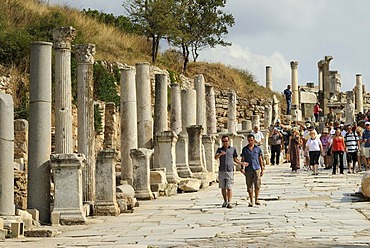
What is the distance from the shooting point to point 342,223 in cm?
1416

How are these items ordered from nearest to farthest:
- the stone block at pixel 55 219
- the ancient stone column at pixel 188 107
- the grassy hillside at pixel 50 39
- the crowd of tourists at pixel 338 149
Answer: the stone block at pixel 55 219 → the crowd of tourists at pixel 338 149 → the ancient stone column at pixel 188 107 → the grassy hillside at pixel 50 39

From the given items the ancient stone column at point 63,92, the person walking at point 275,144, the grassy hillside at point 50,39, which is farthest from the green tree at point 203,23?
the ancient stone column at point 63,92

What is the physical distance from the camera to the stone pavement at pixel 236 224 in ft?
40.1

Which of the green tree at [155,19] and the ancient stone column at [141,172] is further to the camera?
the green tree at [155,19]

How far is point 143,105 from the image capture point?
24188 mm

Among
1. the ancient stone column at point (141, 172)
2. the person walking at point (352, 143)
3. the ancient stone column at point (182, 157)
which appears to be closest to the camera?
the ancient stone column at point (141, 172)

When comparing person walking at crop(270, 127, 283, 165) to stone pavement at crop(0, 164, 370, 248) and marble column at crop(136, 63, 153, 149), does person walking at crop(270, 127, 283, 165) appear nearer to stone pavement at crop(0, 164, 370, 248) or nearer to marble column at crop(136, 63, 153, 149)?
marble column at crop(136, 63, 153, 149)

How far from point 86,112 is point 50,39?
59.9 ft

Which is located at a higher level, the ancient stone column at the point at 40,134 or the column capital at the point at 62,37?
the column capital at the point at 62,37

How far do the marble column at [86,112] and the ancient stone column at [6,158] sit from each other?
9.45ft

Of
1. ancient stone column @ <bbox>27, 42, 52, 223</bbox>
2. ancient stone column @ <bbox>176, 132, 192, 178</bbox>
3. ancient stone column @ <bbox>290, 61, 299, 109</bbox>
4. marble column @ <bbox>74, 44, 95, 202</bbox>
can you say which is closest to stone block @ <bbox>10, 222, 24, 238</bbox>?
ancient stone column @ <bbox>27, 42, 52, 223</bbox>

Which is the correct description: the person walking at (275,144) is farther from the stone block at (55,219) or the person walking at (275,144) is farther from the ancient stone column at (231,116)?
the stone block at (55,219)

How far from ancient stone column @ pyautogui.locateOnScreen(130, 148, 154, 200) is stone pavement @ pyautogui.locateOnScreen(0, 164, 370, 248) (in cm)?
40

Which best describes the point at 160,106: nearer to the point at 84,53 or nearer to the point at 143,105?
the point at 143,105
